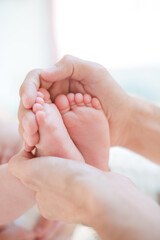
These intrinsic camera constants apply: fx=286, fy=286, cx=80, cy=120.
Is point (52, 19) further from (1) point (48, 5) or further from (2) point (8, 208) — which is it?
(2) point (8, 208)

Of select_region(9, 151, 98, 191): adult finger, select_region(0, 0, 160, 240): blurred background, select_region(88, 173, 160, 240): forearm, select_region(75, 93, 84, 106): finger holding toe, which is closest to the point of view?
select_region(88, 173, 160, 240): forearm

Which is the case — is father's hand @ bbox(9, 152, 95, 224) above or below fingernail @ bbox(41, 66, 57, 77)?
below

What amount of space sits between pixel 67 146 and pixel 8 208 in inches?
11.4

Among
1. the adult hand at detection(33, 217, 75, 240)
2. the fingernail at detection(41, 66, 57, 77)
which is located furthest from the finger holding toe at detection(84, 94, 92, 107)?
the adult hand at detection(33, 217, 75, 240)

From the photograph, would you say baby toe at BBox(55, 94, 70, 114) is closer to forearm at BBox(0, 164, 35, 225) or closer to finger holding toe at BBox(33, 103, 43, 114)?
finger holding toe at BBox(33, 103, 43, 114)

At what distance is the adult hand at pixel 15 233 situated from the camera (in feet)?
3.21

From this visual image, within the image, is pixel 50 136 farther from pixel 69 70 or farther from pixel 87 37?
pixel 87 37

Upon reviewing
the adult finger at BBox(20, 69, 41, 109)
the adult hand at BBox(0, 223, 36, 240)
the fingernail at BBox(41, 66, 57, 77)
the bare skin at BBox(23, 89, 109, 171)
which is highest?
the fingernail at BBox(41, 66, 57, 77)

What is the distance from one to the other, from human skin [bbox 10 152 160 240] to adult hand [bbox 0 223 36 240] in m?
0.34

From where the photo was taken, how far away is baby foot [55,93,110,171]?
80 centimetres

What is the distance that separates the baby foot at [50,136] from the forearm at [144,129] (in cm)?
39

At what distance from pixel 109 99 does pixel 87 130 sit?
19cm

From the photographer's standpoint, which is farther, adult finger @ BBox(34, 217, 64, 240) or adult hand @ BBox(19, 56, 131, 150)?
adult finger @ BBox(34, 217, 64, 240)

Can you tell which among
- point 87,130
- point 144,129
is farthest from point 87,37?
point 87,130
